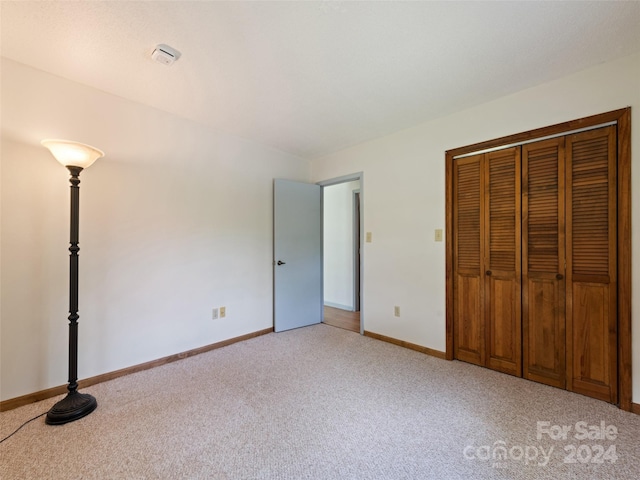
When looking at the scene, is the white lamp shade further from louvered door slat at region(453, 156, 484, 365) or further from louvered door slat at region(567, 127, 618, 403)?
louvered door slat at region(567, 127, 618, 403)

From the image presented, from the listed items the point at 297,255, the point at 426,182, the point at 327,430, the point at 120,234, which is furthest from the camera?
the point at 297,255

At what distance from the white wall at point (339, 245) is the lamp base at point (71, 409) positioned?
363 centimetres

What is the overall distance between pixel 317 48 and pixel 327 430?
2.43 meters

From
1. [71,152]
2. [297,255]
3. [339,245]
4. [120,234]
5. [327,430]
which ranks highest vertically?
[71,152]

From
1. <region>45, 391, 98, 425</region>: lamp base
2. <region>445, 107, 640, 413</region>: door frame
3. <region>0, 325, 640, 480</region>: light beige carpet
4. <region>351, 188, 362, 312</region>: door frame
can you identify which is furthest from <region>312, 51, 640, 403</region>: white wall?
<region>45, 391, 98, 425</region>: lamp base

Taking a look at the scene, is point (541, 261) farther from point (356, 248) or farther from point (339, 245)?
point (339, 245)

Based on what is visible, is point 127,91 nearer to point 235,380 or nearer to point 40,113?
point 40,113

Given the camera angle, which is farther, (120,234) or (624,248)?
(120,234)

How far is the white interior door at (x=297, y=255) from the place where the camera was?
363cm

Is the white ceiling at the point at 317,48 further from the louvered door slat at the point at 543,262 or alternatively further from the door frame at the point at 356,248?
the door frame at the point at 356,248

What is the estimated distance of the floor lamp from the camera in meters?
1.79

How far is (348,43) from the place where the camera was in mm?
1741

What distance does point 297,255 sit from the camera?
382 cm

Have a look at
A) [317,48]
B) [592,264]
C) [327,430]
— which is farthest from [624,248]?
[317,48]
